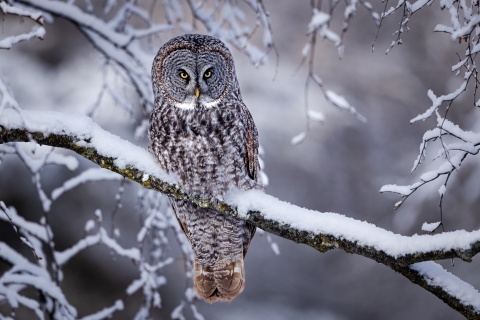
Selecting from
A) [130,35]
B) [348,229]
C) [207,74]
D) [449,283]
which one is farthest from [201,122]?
[449,283]

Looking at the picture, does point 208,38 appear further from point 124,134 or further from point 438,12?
point 438,12

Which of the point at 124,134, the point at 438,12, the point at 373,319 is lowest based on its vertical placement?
the point at 373,319

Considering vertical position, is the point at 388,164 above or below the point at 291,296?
above

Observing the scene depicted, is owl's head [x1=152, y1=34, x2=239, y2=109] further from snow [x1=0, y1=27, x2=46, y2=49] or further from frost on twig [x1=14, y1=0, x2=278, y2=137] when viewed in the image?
snow [x1=0, y1=27, x2=46, y2=49]

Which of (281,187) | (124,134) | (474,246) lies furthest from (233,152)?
(281,187)

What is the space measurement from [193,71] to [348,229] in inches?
42.2

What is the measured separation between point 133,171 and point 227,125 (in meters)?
0.51

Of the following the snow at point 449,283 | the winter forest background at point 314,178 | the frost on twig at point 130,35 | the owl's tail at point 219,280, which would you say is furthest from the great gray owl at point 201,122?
the winter forest background at point 314,178

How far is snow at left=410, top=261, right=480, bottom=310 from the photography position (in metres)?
1.56

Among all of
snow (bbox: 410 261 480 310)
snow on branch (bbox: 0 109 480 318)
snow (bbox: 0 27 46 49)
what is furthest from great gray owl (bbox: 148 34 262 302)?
snow (bbox: 410 261 480 310)

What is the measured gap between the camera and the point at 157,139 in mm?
2230

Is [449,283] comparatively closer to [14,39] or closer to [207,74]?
[207,74]

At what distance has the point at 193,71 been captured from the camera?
2.28 metres

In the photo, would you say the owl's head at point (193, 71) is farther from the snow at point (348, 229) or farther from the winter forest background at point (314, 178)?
the winter forest background at point (314, 178)
